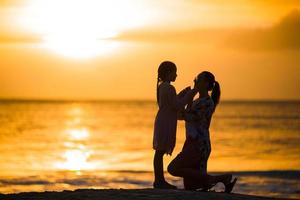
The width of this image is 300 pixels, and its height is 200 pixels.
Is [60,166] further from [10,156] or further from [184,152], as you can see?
[184,152]

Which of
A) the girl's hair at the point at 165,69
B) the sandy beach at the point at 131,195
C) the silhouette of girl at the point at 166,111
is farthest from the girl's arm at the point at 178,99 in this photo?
Result: the sandy beach at the point at 131,195

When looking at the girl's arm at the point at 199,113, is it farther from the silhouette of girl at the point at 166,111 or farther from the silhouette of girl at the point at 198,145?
the silhouette of girl at the point at 166,111

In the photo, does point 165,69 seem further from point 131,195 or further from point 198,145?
point 131,195

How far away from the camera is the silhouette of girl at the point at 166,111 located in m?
11.9

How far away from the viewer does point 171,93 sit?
467 inches

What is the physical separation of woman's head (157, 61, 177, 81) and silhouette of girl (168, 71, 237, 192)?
1.37ft

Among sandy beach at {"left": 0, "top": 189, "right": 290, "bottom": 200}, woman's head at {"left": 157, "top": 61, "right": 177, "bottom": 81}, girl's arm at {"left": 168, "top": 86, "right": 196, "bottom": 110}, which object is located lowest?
sandy beach at {"left": 0, "top": 189, "right": 290, "bottom": 200}

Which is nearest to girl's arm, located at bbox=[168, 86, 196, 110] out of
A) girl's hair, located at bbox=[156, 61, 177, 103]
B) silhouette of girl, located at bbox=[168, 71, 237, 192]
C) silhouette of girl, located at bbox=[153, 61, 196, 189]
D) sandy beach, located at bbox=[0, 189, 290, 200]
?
silhouette of girl, located at bbox=[153, 61, 196, 189]

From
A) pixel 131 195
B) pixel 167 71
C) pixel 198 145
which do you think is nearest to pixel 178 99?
pixel 167 71

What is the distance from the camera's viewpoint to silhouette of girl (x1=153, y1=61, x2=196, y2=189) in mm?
11859

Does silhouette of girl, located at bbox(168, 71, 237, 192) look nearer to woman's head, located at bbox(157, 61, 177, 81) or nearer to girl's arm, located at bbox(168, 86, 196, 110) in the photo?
girl's arm, located at bbox(168, 86, 196, 110)

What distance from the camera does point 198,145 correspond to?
12.0 meters

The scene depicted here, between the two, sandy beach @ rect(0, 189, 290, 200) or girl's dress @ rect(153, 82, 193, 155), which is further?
Result: girl's dress @ rect(153, 82, 193, 155)

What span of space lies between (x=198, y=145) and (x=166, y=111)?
767 millimetres
